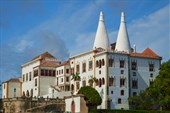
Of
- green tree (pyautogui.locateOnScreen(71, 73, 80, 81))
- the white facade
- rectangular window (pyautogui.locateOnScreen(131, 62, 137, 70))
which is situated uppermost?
rectangular window (pyautogui.locateOnScreen(131, 62, 137, 70))

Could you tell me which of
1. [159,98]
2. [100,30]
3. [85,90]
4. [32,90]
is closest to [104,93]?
[85,90]

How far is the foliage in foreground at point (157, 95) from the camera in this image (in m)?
69.1

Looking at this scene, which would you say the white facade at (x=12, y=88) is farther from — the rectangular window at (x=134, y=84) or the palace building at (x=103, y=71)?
the rectangular window at (x=134, y=84)

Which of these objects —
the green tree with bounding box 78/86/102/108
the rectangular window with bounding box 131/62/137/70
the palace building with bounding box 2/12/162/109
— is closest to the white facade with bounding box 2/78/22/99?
the palace building with bounding box 2/12/162/109

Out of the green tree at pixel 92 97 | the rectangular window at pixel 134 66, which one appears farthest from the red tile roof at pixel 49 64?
the green tree at pixel 92 97

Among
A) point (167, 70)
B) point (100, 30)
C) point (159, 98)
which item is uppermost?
point (100, 30)

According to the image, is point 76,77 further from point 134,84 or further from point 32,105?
point 134,84

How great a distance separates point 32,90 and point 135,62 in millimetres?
25415

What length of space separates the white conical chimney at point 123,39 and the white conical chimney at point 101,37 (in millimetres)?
2415

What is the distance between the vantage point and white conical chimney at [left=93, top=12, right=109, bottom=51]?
284 ft

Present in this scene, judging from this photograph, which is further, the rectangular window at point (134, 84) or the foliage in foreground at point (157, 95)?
the rectangular window at point (134, 84)

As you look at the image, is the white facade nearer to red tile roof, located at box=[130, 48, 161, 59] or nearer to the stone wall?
the stone wall

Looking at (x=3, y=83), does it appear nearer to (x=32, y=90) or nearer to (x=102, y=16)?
(x=32, y=90)

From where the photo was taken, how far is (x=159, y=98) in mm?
72938
